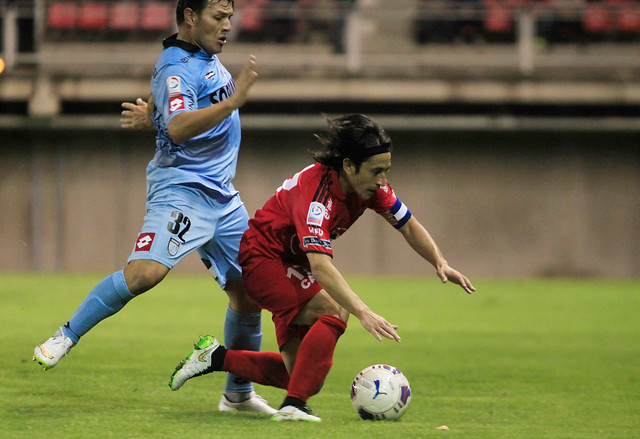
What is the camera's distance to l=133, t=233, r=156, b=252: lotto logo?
4.95m

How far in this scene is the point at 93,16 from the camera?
18.2 metres

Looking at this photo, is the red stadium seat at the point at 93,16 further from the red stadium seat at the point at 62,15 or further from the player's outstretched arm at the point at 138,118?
the player's outstretched arm at the point at 138,118

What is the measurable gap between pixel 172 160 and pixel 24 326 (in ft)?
15.3

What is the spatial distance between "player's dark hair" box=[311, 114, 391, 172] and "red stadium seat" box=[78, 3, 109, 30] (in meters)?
14.3

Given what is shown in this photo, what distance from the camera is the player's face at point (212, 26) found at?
5.21 m

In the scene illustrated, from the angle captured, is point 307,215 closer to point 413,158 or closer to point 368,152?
point 368,152

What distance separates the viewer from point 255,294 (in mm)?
5113

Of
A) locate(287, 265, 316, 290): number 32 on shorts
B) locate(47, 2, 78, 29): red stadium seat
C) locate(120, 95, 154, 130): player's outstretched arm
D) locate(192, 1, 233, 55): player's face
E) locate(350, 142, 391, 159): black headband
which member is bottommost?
locate(47, 2, 78, 29): red stadium seat

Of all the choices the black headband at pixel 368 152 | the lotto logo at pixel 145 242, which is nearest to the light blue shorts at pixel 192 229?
the lotto logo at pixel 145 242

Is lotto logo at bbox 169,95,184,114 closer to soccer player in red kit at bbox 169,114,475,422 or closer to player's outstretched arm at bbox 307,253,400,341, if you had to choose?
soccer player in red kit at bbox 169,114,475,422

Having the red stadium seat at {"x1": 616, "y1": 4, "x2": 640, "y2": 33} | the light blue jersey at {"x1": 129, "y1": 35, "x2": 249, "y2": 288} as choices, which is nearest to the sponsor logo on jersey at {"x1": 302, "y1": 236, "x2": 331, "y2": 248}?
the light blue jersey at {"x1": 129, "y1": 35, "x2": 249, "y2": 288}

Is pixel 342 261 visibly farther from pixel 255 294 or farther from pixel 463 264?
pixel 255 294

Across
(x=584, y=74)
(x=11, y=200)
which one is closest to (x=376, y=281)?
(x=584, y=74)

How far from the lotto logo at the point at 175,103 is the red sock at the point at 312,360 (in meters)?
1.30
